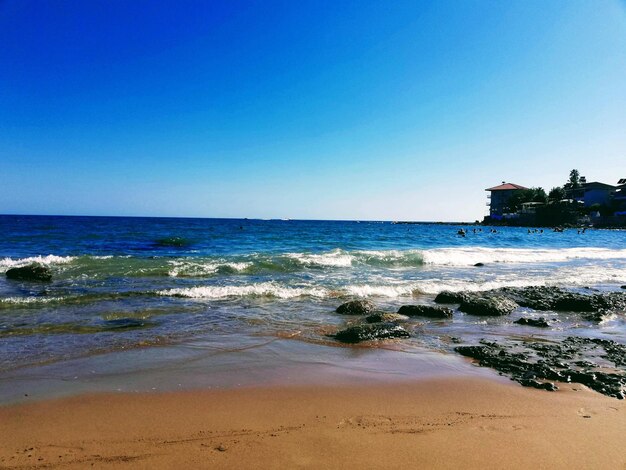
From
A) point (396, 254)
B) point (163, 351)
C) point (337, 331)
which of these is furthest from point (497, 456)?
point (396, 254)

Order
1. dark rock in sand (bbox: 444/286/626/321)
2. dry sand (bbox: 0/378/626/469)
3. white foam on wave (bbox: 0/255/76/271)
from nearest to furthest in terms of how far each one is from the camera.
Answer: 1. dry sand (bbox: 0/378/626/469)
2. dark rock in sand (bbox: 444/286/626/321)
3. white foam on wave (bbox: 0/255/76/271)

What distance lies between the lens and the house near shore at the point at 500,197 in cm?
11081

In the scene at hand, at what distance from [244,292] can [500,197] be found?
118233mm

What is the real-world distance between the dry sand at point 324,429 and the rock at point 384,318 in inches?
151

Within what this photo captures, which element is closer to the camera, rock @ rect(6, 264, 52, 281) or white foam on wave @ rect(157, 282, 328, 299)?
white foam on wave @ rect(157, 282, 328, 299)

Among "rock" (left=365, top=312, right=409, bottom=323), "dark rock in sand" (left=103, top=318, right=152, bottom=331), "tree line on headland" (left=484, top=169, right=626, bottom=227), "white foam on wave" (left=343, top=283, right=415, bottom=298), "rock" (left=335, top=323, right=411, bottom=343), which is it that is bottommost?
"white foam on wave" (left=343, top=283, right=415, bottom=298)

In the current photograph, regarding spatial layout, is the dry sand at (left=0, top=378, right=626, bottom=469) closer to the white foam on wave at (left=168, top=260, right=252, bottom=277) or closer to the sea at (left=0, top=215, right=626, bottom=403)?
the sea at (left=0, top=215, right=626, bottom=403)

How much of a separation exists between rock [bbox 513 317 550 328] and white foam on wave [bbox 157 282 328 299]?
5648 mm

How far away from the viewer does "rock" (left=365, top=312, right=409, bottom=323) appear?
880 cm

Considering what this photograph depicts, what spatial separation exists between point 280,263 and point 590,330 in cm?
1389

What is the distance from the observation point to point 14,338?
23.4ft

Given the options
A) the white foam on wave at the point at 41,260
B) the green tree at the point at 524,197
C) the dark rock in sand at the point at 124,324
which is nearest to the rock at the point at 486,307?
the dark rock in sand at the point at 124,324

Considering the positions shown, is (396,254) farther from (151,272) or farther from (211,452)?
(211,452)

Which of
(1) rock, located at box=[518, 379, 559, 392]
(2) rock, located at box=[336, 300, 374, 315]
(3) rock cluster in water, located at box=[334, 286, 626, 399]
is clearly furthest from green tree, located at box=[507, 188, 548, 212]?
(1) rock, located at box=[518, 379, 559, 392]
